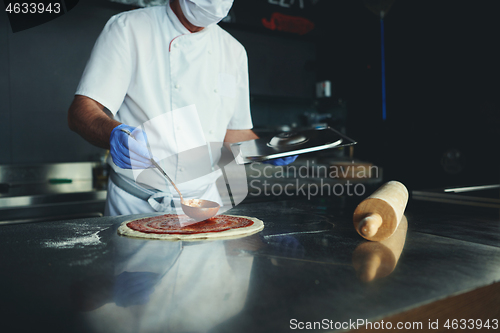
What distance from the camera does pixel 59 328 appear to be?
0.40 m

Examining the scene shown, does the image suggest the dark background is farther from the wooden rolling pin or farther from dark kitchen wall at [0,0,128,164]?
the wooden rolling pin

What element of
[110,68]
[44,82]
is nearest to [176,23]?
[110,68]

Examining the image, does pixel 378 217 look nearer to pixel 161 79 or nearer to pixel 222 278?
pixel 222 278

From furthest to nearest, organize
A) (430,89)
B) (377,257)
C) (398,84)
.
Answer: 1. (398,84)
2. (430,89)
3. (377,257)

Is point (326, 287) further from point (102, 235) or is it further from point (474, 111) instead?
point (474, 111)

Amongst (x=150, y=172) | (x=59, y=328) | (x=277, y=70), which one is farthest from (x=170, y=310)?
(x=277, y=70)

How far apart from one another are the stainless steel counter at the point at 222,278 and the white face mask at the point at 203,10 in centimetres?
76

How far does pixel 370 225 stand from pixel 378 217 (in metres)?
0.03

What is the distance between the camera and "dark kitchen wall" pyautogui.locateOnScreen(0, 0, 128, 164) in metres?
2.40

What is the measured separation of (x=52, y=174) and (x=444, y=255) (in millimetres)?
2346

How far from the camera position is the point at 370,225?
0.72m

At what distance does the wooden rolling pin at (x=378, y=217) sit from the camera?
73 centimetres

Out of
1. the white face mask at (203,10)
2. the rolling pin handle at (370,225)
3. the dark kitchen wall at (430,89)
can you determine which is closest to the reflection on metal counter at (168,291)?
the rolling pin handle at (370,225)

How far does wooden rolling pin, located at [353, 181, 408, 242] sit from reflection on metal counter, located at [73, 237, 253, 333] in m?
0.25
